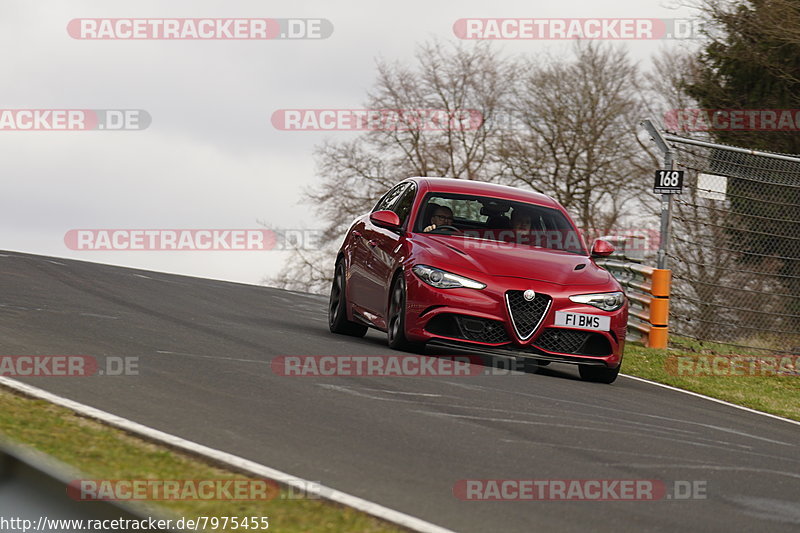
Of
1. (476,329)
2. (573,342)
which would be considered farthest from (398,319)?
(573,342)

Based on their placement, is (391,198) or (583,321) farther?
(391,198)

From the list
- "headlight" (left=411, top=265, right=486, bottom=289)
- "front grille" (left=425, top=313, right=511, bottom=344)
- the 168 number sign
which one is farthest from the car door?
the 168 number sign

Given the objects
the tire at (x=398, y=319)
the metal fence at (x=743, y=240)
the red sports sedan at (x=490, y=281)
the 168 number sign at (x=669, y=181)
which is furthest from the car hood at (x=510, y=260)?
the metal fence at (x=743, y=240)

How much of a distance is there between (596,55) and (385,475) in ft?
149

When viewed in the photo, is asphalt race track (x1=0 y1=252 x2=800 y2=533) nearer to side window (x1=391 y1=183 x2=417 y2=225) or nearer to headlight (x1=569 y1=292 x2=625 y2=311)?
headlight (x1=569 y1=292 x2=625 y2=311)

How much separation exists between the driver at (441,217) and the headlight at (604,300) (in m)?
1.64

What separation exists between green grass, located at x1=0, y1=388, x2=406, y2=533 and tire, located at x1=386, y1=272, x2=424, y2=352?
4405mm

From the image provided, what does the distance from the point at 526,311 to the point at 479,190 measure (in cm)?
216

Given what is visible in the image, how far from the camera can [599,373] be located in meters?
11.4

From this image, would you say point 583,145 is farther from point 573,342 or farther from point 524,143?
point 573,342

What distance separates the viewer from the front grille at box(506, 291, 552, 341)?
1066 centimetres

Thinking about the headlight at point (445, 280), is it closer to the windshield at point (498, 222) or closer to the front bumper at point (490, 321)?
the front bumper at point (490, 321)

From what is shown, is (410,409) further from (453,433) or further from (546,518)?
(546,518)

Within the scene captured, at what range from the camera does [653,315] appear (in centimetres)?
1609
